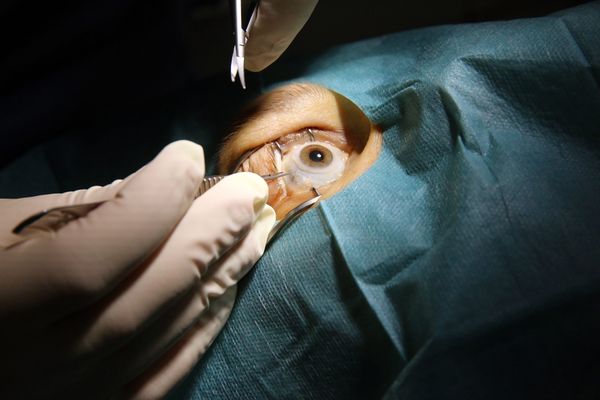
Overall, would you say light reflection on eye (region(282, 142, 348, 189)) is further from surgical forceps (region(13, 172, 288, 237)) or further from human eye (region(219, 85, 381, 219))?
surgical forceps (region(13, 172, 288, 237))

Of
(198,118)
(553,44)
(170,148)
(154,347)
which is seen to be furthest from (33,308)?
(553,44)

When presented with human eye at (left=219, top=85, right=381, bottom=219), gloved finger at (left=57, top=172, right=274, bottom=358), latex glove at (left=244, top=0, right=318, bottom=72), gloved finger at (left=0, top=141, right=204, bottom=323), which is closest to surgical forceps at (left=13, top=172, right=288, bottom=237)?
gloved finger at (left=0, top=141, right=204, bottom=323)

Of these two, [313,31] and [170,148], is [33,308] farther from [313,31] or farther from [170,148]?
[313,31]

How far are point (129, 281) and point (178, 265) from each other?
0.09m

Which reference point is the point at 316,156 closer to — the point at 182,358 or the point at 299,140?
the point at 299,140

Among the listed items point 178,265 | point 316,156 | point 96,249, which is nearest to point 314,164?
point 316,156

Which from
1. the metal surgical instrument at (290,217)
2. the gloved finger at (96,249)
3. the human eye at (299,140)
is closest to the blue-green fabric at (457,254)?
the metal surgical instrument at (290,217)

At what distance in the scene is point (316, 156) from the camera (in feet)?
3.74

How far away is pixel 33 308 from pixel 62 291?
53 millimetres

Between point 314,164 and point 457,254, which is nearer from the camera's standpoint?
point 457,254

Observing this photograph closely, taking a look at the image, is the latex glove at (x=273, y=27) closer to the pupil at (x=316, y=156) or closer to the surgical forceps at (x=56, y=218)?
the pupil at (x=316, y=156)

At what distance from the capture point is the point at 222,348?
92cm

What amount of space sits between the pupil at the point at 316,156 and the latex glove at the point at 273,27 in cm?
26

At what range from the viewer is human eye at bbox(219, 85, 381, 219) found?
1.11 metres
